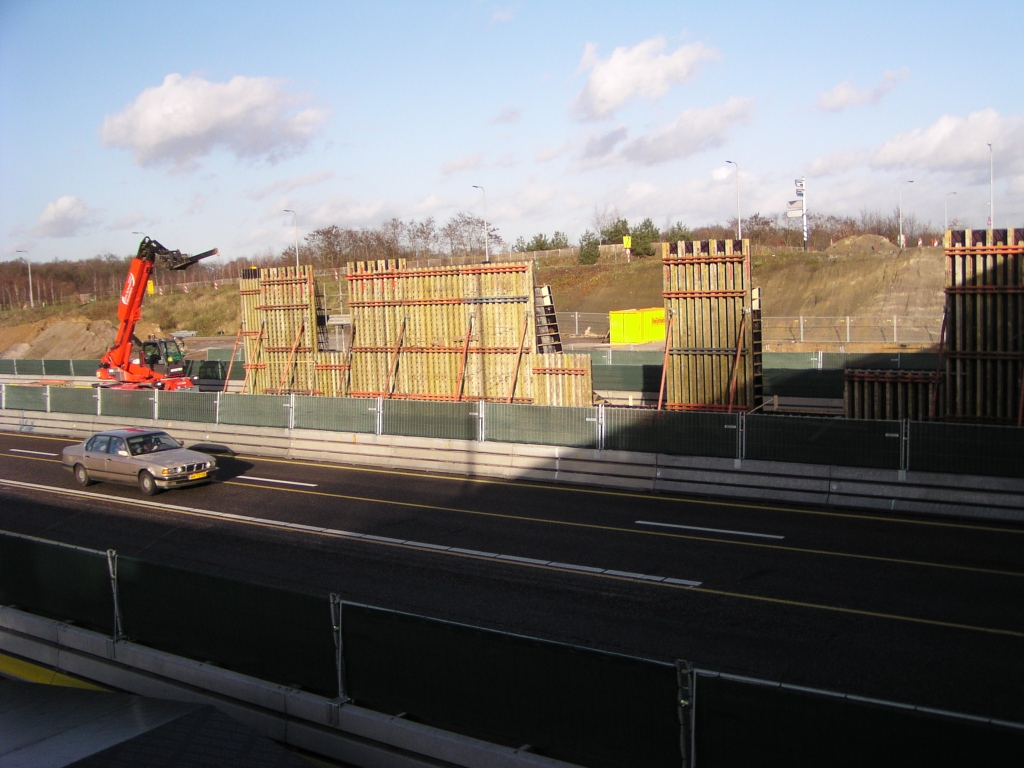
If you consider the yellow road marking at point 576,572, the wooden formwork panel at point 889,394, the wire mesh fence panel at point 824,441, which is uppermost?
the wooden formwork panel at point 889,394

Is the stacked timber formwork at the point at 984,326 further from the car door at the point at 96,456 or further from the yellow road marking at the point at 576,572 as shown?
the car door at the point at 96,456

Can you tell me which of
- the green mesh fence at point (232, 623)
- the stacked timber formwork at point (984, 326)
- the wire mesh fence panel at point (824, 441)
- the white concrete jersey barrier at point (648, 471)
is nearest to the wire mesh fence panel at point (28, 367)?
the white concrete jersey barrier at point (648, 471)

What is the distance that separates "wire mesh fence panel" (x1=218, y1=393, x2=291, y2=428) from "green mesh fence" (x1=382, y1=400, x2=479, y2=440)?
3.55m

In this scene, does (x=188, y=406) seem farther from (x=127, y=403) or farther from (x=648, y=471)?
(x=648, y=471)

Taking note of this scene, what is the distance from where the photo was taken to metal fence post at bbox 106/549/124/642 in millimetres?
9664

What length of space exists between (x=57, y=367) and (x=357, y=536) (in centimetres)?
4133

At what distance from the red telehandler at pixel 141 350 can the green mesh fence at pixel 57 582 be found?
82.5 feet

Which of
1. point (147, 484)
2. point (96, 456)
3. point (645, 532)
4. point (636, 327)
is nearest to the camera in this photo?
point (645, 532)

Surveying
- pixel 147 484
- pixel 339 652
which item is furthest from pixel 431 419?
pixel 339 652

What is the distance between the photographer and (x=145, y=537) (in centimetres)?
1677

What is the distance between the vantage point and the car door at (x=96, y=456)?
21.3 metres

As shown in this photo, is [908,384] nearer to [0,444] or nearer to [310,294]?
[310,294]

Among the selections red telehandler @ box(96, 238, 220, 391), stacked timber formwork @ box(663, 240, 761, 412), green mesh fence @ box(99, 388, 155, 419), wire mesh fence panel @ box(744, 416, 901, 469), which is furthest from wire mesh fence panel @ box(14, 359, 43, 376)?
wire mesh fence panel @ box(744, 416, 901, 469)

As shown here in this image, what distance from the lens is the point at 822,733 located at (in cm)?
572
